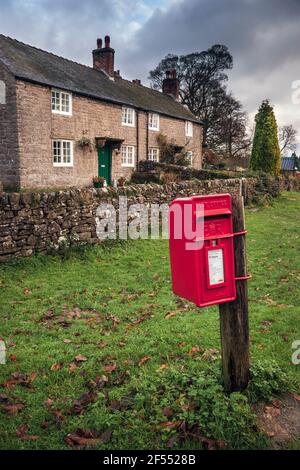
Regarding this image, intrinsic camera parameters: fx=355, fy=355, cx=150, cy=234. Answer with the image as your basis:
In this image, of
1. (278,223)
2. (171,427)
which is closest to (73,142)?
(278,223)

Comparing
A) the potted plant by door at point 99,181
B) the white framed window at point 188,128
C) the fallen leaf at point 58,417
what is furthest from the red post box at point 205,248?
the white framed window at point 188,128

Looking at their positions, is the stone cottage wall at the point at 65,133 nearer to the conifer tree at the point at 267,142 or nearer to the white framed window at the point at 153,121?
the white framed window at the point at 153,121

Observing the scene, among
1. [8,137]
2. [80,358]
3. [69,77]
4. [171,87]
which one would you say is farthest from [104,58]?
[80,358]

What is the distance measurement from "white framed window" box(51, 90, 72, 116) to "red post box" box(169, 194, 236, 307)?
17.6m

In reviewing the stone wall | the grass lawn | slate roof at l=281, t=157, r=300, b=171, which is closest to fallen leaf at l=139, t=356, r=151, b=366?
the grass lawn

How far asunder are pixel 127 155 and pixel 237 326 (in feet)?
72.9

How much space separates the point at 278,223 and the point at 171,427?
39.5ft

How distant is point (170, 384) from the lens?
3607mm

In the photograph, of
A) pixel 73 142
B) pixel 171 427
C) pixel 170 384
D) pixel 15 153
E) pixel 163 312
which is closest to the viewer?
pixel 171 427

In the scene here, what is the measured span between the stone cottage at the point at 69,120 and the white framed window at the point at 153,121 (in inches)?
2.8

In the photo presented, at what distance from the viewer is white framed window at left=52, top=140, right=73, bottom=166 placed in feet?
62.5

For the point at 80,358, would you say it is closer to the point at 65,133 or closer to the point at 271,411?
the point at 271,411
